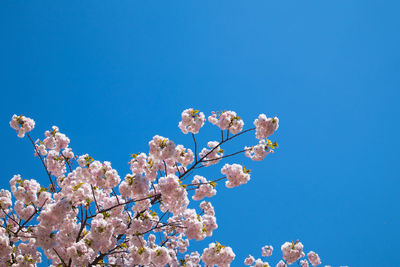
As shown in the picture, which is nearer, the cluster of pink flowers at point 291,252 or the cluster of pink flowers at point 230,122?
the cluster of pink flowers at point 230,122

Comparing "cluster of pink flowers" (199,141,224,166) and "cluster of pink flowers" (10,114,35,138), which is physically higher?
"cluster of pink flowers" (10,114,35,138)

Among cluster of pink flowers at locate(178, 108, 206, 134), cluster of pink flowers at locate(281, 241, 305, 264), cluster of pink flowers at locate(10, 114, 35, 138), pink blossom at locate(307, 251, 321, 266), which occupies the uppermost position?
cluster of pink flowers at locate(10, 114, 35, 138)

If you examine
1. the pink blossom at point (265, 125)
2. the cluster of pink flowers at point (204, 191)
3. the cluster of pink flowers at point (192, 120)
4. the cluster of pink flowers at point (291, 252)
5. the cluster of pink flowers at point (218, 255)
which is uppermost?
the cluster of pink flowers at point (192, 120)

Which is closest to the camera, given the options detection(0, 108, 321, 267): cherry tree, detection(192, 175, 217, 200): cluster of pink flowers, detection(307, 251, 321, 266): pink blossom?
detection(0, 108, 321, 267): cherry tree

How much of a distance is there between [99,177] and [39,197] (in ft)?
7.71

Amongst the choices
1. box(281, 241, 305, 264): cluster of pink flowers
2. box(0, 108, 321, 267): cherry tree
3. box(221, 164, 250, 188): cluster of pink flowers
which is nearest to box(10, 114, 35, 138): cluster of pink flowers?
box(0, 108, 321, 267): cherry tree

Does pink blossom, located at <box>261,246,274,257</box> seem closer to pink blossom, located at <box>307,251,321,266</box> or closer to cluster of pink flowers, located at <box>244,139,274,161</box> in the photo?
pink blossom, located at <box>307,251,321,266</box>

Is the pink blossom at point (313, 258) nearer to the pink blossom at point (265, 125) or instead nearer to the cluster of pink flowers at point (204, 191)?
the cluster of pink flowers at point (204, 191)

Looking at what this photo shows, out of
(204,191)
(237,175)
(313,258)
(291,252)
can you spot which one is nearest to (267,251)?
(313,258)

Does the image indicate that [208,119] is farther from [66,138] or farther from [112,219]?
[66,138]

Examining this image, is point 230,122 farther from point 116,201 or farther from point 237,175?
point 116,201

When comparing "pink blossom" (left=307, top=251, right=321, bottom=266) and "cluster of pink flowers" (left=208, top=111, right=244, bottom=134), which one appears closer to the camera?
"cluster of pink flowers" (left=208, top=111, right=244, bottom=134)

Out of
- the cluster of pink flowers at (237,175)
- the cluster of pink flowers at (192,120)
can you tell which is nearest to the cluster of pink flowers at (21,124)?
the cluster of pink flowers at (192,120)

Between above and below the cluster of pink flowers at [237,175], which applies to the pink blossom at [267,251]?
above
